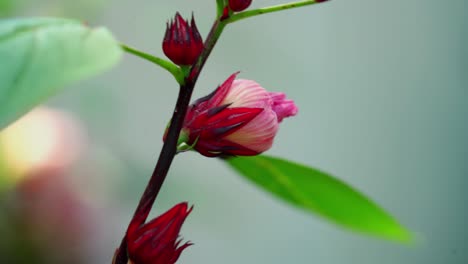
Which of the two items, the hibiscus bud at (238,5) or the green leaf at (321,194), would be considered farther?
the green leaf at (321,194)

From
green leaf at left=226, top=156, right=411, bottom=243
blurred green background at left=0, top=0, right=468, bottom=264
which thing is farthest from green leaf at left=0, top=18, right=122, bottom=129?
blurred green background at left=0, top=0, right=468, bottom=264

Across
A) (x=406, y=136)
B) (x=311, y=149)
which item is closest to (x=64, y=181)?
(x=311, y=149)

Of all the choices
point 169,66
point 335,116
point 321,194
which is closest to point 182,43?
point 169,66

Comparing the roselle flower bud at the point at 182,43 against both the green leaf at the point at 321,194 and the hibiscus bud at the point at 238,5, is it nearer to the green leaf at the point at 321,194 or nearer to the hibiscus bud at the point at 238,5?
the hibiscus bud at the point at 238,5

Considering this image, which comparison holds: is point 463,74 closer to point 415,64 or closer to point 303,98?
point 415,64

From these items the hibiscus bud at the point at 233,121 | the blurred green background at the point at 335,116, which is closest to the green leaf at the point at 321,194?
the hibiscus bud at the point at 233,121

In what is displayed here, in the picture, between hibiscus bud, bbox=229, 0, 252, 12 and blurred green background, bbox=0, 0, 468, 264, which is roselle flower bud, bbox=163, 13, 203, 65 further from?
blurred green background, bbox=0, 0, 468, 264
